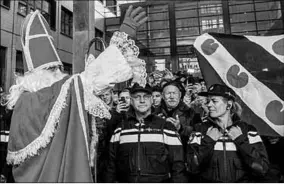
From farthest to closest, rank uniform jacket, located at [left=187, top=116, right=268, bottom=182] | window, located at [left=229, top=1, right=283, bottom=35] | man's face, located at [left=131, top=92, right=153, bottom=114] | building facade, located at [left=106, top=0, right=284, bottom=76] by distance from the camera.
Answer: window, located at [left=229, top=1, right=283, bottom=35], building facade, located at [left=106, top=0, right=284, bottom=76], man's face, located at [left=131, top=92, right=153, bottom=114], uniform jacket, located at [left=187, top=116, right=268, bottom=182]

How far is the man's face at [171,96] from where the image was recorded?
3441 millimetres

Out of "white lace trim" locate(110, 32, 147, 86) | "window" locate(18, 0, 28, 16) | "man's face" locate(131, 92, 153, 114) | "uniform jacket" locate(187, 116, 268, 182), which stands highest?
"window" locate(18, 0, 28, 16)

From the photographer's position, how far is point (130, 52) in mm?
1821

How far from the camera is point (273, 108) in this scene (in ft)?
11.7

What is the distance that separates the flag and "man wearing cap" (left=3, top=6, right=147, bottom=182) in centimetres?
221

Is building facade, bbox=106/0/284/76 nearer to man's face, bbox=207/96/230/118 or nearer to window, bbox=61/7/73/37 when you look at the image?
man's face, bbox=207/96/230/118

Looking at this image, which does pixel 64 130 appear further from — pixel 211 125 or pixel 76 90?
pixel 211 125

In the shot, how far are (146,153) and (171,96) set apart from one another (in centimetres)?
104

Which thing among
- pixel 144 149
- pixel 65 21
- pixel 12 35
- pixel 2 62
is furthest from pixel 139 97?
pixel 65 21

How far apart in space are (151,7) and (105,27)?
20.3ft

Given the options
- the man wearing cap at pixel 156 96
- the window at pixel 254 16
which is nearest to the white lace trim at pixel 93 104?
the man wearing cap at pixel 156 96

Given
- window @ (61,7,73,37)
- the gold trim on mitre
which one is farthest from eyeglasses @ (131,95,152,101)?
window @ (61,7,73,37)

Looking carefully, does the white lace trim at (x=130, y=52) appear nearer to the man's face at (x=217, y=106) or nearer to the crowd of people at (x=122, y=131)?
the crowd of people at (x=122, y=131)

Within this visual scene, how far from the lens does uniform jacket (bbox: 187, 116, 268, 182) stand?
2339mm
